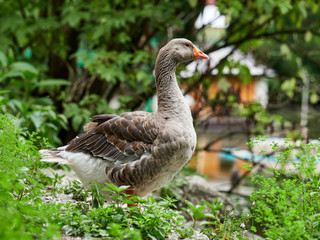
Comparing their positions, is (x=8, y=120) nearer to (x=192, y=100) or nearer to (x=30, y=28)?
(x=30, y=28)

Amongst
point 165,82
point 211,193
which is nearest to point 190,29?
point 211,193

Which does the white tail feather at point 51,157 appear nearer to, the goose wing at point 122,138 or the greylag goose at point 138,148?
the greylag goose at point 138,148

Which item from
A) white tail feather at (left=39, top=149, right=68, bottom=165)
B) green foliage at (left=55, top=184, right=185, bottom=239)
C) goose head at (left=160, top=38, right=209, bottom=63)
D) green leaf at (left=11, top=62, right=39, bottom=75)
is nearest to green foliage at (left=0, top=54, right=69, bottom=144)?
green leaf at (left=11, top=62, right=39, bottom=75)

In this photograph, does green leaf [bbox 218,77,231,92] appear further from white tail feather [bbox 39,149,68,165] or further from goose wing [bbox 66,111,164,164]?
white tail feather [bbox 39,149,68,165]

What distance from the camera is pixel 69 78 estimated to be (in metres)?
8.43

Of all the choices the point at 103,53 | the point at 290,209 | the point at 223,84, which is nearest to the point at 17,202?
the point at 290,209

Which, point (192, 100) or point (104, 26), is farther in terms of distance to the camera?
point (192, 100)

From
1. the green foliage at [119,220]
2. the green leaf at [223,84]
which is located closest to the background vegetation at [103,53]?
the green leaf at [223,84]

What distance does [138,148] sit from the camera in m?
3.92

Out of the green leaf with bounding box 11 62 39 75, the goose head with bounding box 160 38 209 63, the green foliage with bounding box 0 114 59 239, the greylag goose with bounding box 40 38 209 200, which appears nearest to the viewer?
the green foliage with bounding box 0 114 59 239

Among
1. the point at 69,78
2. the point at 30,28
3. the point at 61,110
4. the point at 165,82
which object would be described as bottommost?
the point at 61,110

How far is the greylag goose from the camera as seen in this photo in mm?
3850

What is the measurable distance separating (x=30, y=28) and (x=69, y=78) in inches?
69.7

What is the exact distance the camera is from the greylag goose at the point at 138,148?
3850mm
